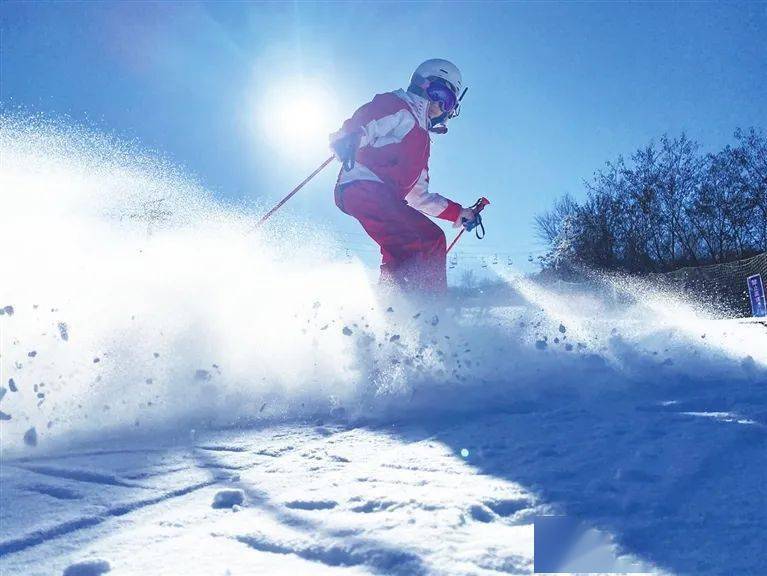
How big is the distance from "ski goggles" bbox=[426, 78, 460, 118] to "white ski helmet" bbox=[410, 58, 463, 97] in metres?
0.04

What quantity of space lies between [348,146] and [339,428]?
8.36 feet

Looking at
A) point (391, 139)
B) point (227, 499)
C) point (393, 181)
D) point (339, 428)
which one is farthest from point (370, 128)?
point (227, 499)

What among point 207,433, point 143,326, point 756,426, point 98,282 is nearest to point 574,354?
point 756,426

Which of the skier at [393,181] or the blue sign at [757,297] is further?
the blue sign at [757,297]

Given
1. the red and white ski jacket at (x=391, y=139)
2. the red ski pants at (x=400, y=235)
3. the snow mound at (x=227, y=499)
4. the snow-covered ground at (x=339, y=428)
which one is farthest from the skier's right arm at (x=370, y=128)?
the snow mound at (x=227, y=499)

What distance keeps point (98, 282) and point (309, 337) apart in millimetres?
1421

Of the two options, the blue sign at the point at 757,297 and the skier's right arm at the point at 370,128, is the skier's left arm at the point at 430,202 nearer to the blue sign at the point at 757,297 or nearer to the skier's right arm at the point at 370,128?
the skier's right arm at the point at 370,128

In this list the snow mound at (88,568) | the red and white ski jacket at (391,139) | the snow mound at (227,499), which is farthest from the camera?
the red and white ski jacket at (391,139)

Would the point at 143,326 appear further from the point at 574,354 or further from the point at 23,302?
the point at 574,354

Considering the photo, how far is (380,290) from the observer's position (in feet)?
14.0

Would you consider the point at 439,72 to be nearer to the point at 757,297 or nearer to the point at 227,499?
the point at 227,499

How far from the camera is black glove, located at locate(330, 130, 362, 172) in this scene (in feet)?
14.1

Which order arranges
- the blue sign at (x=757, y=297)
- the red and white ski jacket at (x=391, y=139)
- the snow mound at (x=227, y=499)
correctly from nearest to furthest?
the snow mound at (x=227, y=499) < the red and white ski jacket at (x=391, y=139) < the blue sign at (x=757, y=297)

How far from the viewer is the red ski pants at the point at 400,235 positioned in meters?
4.29
